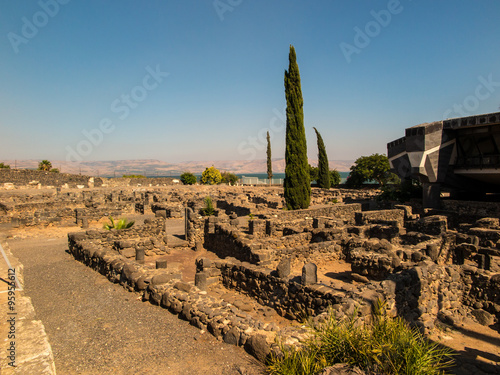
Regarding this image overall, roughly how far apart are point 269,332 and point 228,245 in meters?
8.90

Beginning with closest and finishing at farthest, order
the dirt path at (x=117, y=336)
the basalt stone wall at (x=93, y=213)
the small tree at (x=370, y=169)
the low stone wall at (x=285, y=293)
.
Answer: the dirt path at (x=117, y=336) < the low stone wall at (x=285, y=293) < the basalt stone wall at (x=93, y=213) < the small tree at (x=370, y=169)

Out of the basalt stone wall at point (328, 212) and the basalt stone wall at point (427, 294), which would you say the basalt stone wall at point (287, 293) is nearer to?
the basalt stone wall at point (427, 294)

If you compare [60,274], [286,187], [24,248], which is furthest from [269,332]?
[286,187]

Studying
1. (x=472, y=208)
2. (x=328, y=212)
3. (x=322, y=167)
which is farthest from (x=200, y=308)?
(x=322, y=167)

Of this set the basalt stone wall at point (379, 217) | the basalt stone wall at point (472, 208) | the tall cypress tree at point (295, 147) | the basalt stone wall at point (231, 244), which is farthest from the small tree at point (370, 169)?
the basalt stone wall at point (231, 244)

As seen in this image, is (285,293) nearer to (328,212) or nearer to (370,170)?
(328,212)

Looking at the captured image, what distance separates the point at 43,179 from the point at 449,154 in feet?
163

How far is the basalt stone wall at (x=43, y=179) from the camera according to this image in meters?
41.0

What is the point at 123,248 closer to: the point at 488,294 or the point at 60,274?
the point at 60,274

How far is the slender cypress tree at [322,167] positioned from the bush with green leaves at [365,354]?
150 ft

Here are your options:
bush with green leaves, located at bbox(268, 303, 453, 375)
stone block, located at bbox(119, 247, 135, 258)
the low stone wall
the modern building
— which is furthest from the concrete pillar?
bush with green leaves, located at bbox(268, 303, 453, 375)

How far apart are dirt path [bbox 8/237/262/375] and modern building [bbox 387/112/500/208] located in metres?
26.9

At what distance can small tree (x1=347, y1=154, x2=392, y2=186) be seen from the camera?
169 feet

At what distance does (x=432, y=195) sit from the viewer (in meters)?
27.8
